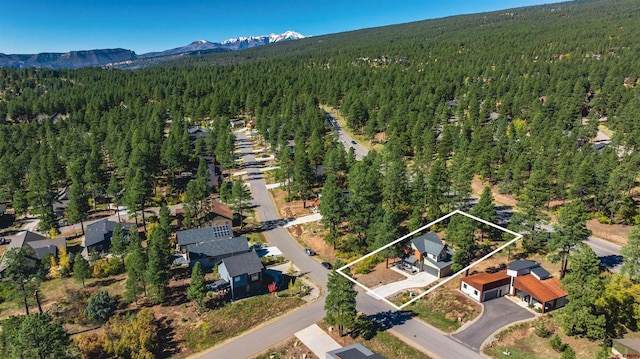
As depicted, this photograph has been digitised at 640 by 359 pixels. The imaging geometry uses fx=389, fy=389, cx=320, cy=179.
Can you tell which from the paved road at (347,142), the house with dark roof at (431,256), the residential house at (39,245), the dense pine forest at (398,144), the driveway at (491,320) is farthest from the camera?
the paved road at (347,142)

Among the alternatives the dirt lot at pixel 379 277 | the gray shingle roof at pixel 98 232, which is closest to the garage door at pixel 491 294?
the dirt lot at pixel 379 277

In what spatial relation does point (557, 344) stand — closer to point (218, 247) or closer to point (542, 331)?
point (542, 331)

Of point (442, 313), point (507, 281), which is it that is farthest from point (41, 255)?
point (507, 281)

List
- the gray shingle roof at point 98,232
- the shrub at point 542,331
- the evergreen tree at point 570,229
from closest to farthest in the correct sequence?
the shrub at point 542,331 → the evergreen tree at point 570,229 → the gray shingle roof at point 98,232

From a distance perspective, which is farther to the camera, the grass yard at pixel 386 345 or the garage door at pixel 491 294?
the garage door at pixel 491 294

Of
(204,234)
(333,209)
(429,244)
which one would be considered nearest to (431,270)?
(429,244)

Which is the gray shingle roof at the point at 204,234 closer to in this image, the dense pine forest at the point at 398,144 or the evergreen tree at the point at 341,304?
the dense pine forest at the point at 398,144

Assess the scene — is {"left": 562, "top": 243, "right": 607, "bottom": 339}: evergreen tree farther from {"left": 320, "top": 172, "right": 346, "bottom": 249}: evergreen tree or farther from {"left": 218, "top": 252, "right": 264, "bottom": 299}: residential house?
{"left": 218, "top": 252, "right": 264, "bottom": 299}: residential house
